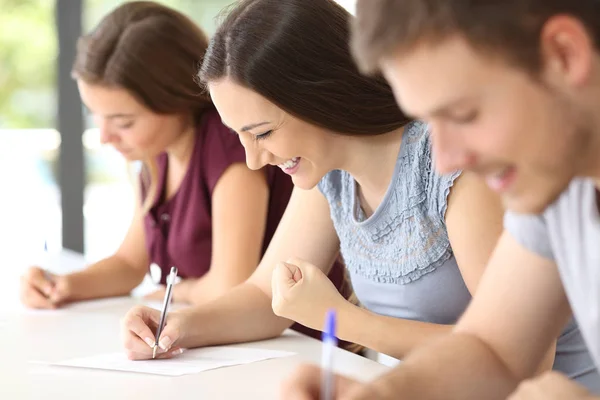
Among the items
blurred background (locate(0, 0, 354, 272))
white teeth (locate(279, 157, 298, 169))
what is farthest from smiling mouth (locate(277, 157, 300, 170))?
blurred background (locate(0, 0, 354, 272))

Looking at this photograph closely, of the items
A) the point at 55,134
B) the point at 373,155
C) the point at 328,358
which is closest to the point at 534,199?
the point at 328,358

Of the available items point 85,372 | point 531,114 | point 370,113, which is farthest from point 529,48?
point 85,372

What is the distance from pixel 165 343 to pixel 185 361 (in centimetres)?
5

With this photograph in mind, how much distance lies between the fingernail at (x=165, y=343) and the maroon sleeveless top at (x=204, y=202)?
68cm

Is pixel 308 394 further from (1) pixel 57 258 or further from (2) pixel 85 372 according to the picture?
(1) pixel 57 258

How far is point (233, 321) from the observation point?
63.4 inches

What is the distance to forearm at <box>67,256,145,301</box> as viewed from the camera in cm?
204

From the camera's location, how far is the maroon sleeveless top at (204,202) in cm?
212

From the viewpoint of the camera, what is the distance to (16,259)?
2719 mm

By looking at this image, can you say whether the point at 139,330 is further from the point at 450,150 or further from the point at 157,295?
the point at 450,150

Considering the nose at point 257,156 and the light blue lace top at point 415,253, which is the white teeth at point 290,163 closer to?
the nose at point 257,156

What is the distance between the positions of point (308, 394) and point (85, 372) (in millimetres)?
467

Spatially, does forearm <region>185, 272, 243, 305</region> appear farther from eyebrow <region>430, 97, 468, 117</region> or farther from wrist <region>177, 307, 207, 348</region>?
eyebrow <region>430, 97, 468, 117</region>

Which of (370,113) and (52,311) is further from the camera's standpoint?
(52,311)
